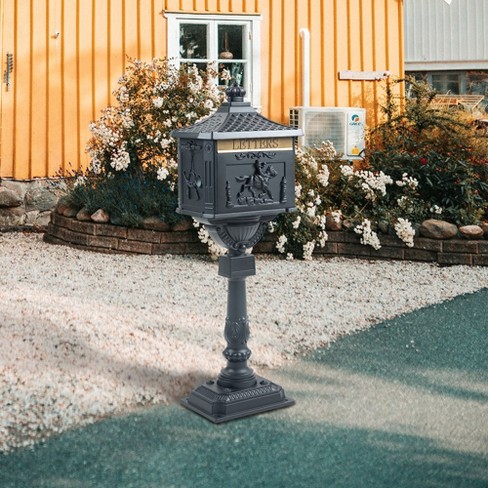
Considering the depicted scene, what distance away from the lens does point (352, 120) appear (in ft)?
36.2

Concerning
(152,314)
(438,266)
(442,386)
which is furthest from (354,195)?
(442,386)

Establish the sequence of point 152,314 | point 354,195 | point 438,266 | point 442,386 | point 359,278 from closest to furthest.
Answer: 1. point 442,386
2. point 152,314
3. point 359,278
4. point 438,266
5. point 354,195

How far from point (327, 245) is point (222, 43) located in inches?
135

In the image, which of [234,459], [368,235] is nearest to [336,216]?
[368,235]

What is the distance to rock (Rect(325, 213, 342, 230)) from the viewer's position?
865 centimetres

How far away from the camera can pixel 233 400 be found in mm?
4242

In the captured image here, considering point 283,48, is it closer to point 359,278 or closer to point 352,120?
point 352,120

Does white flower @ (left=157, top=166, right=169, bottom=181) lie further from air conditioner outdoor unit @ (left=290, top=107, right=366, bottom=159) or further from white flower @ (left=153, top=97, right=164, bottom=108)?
air conditioner outdoor unit @ (left=290, top=107, right=366, bottom=159)

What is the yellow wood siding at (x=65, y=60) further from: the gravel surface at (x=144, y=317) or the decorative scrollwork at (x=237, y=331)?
the decorative scrollwork at (x=237, y=331)

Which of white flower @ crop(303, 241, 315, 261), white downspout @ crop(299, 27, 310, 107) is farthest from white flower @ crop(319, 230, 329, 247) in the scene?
white downspout @ crop(299, 27, 310, 107)

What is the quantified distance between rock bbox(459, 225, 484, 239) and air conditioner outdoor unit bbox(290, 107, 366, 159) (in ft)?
9.04

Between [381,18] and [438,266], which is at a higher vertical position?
[381,18]

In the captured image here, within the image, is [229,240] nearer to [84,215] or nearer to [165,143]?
[165,143]

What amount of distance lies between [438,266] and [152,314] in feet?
10.7
